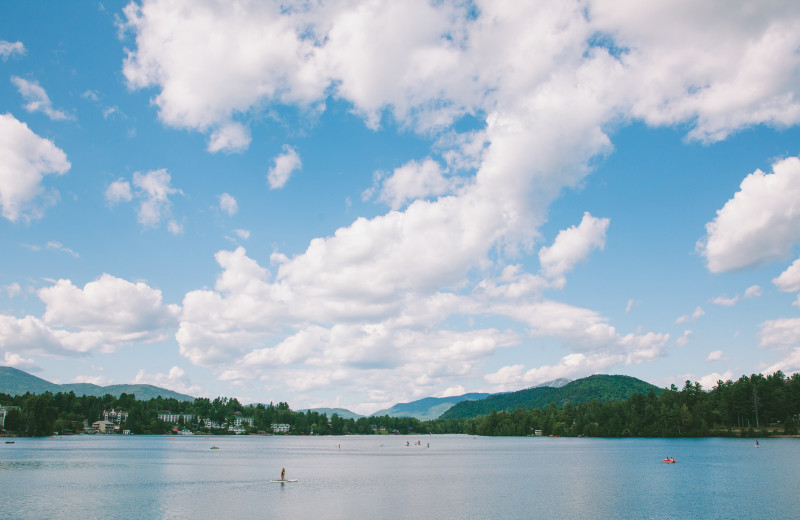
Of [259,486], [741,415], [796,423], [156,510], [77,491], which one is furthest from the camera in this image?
[741,415]

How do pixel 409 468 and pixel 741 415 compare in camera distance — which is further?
pixel 741 415

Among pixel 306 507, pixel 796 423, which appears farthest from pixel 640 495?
pixel 796 423

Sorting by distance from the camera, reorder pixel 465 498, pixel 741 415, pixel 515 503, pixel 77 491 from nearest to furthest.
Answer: pixel 515 503
pixel 465 498
pixel 77 491
pixel 741 415

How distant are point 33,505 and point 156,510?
Result: 1353 cm

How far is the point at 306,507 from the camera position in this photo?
→ 61062 mm

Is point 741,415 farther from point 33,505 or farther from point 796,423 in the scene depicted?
point 33,505

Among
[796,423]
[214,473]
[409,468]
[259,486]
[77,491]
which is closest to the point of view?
[77,491]

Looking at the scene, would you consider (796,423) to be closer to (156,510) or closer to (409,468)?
(409,468)

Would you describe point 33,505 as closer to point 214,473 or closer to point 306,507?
point 306,507

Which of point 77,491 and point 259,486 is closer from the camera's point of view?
Answer: point 77,491

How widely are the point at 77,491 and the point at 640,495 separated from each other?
236 feet

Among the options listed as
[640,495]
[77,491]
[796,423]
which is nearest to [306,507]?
[77,491]

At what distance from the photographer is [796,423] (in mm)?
176500

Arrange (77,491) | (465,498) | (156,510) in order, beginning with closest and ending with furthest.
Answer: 1. (156,510)
2. (465,498)
3. (77,491)
